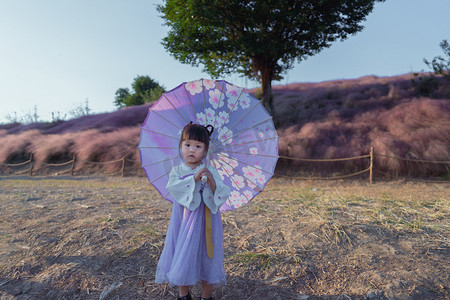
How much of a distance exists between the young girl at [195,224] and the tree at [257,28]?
7.39 meters

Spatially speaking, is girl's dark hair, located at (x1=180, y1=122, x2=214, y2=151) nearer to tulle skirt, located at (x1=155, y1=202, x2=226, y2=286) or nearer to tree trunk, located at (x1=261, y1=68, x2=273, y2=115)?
tulle skirt, located at (x1=155, y1=202, x2=226, y2=286)

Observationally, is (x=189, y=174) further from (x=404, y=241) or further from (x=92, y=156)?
(x=92, y=156)

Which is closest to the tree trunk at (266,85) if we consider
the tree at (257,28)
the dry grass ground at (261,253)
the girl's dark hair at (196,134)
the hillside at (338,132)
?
the tree at (257,28)

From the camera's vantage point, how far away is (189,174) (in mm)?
1979

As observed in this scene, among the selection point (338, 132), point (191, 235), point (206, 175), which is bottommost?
point (191, 235)

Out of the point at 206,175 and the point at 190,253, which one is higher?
the point at 206,175

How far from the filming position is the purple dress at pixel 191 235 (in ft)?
5.98

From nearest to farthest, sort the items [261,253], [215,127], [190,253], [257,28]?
1. [190,253]
2. [215,127]
3. [261,253]
4. [257,28]

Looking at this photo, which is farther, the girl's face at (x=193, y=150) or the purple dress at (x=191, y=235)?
the girl's face at (x=193, y=150)

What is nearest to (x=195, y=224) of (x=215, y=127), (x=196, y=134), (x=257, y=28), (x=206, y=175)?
(x=206, y=175)

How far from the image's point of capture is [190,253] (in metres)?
1.82

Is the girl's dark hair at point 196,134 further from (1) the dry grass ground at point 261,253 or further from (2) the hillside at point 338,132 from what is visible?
(2) the hillside at point 338,132

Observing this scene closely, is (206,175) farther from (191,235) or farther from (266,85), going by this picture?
(266,85)

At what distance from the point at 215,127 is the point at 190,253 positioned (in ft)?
3.25
